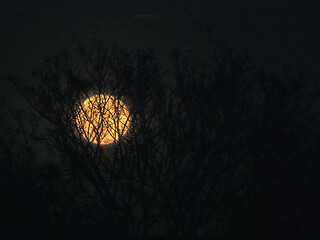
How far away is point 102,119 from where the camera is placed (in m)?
6.66

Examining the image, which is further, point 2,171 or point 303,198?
point 2,171

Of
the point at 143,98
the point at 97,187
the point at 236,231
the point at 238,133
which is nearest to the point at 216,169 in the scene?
the point at 238,133

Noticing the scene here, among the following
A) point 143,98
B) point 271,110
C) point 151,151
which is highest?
point 143,98

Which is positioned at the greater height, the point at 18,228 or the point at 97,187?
the point at 97,187

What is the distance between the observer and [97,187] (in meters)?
7.05

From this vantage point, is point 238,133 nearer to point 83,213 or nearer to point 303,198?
point 303,198

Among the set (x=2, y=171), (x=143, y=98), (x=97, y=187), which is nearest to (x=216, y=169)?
(x=143, y=98)

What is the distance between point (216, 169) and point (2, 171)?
4776mm

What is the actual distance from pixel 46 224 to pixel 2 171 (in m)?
1.89

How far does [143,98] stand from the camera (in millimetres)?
6668

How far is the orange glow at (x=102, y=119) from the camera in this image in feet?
21.8

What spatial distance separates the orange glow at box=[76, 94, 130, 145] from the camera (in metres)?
6.66

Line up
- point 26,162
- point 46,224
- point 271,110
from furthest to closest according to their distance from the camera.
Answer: point 26,162 < point 46,224 < point 271,110

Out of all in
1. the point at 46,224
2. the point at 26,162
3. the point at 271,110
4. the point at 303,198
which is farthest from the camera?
the point at 26,162
